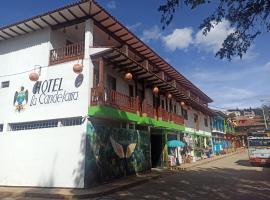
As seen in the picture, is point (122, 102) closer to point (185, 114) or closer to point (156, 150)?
point (156, 150)

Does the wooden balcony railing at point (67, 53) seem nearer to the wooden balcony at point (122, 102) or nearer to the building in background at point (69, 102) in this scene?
the building in background at point (69, 102)

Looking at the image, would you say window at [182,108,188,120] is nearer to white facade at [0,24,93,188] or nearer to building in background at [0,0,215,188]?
building in background at [0,0,215,188]

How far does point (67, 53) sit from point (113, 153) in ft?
19.8

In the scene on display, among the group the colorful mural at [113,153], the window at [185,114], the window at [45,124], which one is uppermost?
the window at [185,114]

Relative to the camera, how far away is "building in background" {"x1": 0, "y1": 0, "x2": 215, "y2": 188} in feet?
46.2

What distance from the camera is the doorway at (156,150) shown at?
23.8 m

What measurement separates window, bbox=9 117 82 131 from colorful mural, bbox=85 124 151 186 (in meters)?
1.19

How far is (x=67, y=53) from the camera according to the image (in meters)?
15.9

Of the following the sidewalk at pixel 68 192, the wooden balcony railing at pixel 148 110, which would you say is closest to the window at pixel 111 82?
the wooden balcony railing at pixel 148 110

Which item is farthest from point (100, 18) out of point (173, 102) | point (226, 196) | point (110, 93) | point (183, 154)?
point (183, 154)

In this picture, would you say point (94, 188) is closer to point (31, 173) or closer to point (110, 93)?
point (31, 173)

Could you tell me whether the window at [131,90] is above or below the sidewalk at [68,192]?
above

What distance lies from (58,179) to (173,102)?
16.3m

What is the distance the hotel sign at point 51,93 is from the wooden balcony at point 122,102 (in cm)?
119
